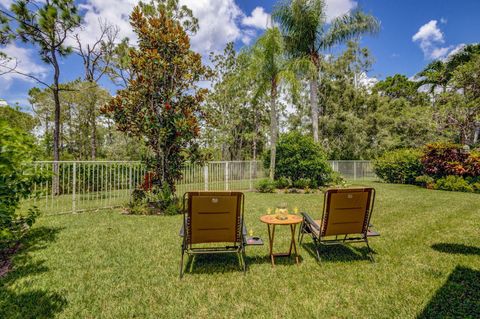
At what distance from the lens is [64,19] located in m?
12.5

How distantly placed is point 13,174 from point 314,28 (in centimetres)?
1611

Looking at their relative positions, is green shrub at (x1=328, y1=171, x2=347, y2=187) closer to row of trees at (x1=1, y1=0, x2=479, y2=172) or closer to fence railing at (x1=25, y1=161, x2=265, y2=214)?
row of trees at (x1=1, y1=0, x2=479, y2=172)

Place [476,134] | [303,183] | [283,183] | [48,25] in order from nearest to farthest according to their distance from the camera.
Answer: [48,25]
[303,183]
[283,183]
[476,134]

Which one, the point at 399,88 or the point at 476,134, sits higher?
the point at 399,88

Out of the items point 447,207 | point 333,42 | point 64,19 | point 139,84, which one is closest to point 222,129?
point 333,42

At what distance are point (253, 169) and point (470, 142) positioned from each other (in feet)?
52.4

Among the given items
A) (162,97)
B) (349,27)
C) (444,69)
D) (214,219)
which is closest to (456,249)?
(214,219)

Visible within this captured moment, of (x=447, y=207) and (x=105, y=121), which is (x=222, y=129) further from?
(x=447, y=207)

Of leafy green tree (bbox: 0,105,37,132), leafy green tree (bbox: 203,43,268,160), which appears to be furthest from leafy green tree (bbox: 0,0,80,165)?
leafy green tree (bbox: 203,43,268,160)

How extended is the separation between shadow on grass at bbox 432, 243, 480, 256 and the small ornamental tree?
6281 mm

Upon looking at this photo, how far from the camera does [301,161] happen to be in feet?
43.1

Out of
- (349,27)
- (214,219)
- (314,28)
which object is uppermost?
(349,27)

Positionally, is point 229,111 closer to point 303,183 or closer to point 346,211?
point 303,183

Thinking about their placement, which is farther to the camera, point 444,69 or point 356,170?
point 444,69
